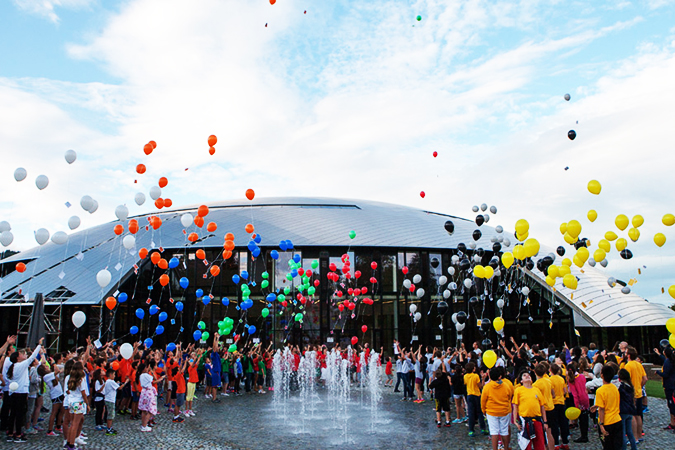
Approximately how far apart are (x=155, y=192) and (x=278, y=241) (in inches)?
350

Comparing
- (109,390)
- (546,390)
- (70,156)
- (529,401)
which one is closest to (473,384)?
(546,390)

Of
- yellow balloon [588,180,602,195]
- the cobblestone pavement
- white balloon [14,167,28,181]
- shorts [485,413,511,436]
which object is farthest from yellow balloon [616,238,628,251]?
white balloon [14,167,28,181]

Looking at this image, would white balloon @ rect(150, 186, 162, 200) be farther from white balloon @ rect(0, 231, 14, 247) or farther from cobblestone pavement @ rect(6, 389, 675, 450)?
cobblestone pavement @ rect(6, 389, 675, 450)

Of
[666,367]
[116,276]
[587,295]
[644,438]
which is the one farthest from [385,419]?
[587,295]

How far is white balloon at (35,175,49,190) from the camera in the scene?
418 inches

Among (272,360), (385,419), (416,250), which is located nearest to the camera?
(385,419)

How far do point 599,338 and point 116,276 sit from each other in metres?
21.4

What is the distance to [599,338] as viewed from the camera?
2228 centimetres

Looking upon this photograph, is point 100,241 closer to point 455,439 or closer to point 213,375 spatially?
point 213,375

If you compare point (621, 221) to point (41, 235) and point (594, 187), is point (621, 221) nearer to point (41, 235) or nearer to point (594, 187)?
point (594, 187)

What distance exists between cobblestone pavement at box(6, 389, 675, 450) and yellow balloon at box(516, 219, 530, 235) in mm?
4228

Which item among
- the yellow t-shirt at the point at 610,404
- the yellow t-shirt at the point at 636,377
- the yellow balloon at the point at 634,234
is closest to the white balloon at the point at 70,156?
the yellow t-shirt at the point at 610,404

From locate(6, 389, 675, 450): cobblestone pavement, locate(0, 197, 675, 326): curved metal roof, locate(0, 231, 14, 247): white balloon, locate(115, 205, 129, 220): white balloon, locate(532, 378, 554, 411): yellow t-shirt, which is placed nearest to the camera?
locate(532, 378, 554, 411): yellow t-shirt

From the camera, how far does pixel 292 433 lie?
8555 millimetres
